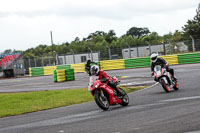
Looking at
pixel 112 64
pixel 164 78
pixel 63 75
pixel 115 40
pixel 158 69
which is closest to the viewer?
pixel 164 78

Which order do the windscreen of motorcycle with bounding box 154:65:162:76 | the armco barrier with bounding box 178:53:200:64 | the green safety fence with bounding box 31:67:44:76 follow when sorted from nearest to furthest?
the windscreen of motorcycle with bounding box 154:65:162:76, the armco barrier with bounding box 178:53:200:64, the green safety fence with bounding box 31:67:44:76

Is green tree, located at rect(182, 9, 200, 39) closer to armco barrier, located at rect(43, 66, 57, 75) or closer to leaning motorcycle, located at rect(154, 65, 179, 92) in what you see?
armco barrier, located at rect(43, 66, 57, 75)

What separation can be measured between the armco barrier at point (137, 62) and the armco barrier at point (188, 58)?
9.67 feet

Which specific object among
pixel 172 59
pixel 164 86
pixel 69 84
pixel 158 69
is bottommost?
pixel 69 84

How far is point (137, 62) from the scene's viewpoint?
34.9 metres

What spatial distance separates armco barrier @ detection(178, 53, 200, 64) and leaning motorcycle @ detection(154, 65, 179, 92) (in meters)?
19.4

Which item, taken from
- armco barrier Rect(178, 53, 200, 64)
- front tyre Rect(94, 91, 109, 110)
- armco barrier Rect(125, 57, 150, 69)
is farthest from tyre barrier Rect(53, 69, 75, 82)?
front tyre Rect(94, 91, 109, 110)

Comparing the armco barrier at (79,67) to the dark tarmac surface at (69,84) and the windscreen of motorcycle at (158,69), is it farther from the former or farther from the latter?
the windscreen of motorcycle at (158,69)

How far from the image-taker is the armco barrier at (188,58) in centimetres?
3203

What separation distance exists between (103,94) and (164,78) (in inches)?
149

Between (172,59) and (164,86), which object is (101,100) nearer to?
(164,86)

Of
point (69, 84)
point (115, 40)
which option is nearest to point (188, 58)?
point (69, 84)

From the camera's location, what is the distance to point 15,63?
4297cm

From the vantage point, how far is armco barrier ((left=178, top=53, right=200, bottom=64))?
32.0m
